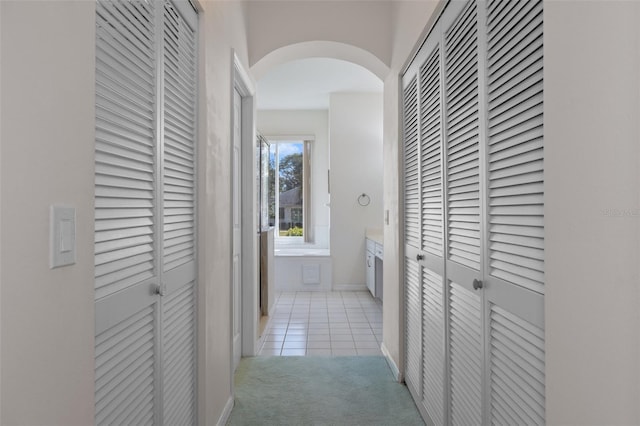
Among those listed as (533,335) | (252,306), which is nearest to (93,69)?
(533,335)

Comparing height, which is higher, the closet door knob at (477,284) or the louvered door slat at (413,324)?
the closet door knob at (477,284)

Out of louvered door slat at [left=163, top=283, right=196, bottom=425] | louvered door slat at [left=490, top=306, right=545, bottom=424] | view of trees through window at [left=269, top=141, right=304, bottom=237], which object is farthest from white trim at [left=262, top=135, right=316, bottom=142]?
louvered door slat at [left=490, top=306, right=545, bottom=424]

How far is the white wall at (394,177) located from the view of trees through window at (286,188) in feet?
11.9

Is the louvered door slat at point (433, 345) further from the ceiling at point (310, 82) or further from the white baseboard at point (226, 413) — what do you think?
the ceiling at point (310, 82)

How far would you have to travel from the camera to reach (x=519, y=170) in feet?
3.61

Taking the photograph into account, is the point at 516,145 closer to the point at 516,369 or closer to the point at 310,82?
the point at 516,369

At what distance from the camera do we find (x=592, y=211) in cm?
75

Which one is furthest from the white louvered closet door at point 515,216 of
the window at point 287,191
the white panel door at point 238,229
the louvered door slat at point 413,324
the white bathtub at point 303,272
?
the window at point 287,191

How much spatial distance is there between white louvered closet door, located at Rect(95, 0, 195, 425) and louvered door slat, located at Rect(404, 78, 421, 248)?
122 centimetres

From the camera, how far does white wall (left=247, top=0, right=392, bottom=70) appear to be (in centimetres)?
285

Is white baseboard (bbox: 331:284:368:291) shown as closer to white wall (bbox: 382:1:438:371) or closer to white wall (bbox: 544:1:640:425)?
white wall (bbox: 382:1:438:371)

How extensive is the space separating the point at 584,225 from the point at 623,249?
10 centimetres

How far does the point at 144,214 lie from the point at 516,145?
111 centimetres

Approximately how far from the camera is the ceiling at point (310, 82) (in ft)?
15.1
